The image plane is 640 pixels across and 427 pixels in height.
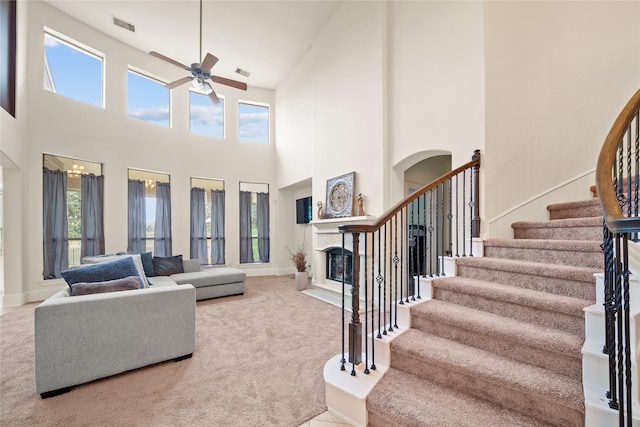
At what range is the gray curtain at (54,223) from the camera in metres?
4.83

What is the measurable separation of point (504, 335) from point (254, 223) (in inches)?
251

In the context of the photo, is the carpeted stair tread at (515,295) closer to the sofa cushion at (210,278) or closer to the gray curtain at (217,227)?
the sofa cushion at (210,278)

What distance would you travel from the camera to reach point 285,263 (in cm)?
762

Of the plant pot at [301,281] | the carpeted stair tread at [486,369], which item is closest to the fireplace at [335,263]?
the plant pot at [301,281]

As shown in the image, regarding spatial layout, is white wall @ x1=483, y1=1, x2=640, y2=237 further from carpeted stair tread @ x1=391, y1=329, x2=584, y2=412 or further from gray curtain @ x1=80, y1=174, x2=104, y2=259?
gray curtain @ x1=80, y1=174, x2=104, y2=259

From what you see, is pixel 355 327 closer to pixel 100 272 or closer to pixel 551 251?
pixel 551 251

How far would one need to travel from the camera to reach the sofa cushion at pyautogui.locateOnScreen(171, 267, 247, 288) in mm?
4578

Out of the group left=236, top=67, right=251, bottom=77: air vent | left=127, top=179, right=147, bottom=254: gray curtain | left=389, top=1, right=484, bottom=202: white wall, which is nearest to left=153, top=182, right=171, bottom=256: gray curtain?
left=127, top=179, right=147, bottom=254: gray curtain

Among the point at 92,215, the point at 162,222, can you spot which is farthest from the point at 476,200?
the point at 92,215

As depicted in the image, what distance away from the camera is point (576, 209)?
289 cm

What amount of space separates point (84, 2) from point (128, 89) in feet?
4.84

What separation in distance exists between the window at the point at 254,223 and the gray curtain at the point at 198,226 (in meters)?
0.88

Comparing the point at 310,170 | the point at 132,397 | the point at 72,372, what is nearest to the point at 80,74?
the point at 310,170

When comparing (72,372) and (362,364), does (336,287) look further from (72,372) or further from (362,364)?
(72,372)
